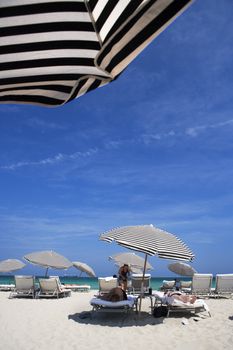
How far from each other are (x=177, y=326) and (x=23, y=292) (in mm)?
7979

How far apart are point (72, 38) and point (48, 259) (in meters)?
15.6

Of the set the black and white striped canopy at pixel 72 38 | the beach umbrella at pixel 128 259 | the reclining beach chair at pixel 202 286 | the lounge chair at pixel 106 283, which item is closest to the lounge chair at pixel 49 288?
the lounge chair at pixel 106 283

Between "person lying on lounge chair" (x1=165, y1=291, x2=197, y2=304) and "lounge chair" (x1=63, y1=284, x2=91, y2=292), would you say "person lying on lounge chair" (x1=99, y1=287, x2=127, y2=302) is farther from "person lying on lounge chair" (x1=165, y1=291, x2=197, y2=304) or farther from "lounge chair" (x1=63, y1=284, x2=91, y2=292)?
"lounge chair" (x1=63, y1=284, x2=91, y2=292)

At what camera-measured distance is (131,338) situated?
23.4ft

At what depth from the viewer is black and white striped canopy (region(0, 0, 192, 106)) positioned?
1541mm

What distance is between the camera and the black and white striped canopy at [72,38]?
1541 millimetres

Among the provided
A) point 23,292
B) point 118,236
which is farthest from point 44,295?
point 118,236

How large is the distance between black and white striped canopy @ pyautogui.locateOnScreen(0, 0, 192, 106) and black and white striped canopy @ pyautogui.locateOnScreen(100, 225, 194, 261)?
6790mm

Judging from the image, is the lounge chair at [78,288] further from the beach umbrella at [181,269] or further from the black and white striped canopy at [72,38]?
the black and white striped canopy at [72,38]

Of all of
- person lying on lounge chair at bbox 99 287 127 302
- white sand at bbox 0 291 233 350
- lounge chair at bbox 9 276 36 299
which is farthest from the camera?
lounge chair at bbox 9 276 36 299

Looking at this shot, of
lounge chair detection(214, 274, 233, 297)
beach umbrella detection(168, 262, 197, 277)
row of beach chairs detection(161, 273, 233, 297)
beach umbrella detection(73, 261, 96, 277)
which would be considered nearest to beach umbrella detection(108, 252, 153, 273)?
row of beach chairs detection(161, 273, 233, 297)

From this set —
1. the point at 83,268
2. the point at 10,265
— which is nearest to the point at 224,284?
the point at 83,268

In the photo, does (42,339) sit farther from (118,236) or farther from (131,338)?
(118,236)

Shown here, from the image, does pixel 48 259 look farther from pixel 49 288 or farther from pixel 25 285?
pixel 49 288
